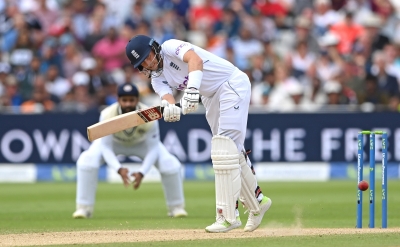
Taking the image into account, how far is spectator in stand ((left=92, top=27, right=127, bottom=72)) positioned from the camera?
13.3 meters

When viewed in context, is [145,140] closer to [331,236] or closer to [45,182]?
[331,236]

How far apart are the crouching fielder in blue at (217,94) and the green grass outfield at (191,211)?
1.39ft

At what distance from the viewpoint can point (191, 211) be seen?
27.2 feet

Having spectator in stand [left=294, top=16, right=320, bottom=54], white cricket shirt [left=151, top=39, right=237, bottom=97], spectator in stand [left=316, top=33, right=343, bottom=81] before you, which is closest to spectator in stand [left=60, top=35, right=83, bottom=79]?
spectator in stand [left=294, top=16, right=320, bottom=54]

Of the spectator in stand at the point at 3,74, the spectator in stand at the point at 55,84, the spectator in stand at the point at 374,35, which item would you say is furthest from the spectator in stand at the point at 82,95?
the spectator in stand at the point at 374,35

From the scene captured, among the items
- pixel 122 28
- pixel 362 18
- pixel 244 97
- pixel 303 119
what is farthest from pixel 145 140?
pixel 362 18

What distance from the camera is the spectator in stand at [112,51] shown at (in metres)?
13.3

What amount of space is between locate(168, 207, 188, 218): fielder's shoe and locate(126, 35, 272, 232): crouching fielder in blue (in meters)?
1.96

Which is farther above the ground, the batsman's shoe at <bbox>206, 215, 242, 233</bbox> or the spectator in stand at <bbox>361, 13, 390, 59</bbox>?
the spectator in stand at <bbox>361, 13, 390, 59</bbox>

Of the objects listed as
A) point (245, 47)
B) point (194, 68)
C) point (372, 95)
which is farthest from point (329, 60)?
point (194, 68)

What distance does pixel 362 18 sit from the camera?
46.4 feet

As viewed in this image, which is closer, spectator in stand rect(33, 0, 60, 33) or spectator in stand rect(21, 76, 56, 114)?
spectator in stand rect(21, 76, 56, 114)

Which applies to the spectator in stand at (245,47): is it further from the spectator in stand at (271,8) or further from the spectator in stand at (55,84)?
the spectator in stand at (55,84)

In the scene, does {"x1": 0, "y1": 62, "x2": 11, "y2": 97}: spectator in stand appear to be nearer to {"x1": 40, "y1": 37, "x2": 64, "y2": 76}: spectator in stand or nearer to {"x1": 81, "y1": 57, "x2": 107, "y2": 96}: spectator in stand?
{"x1": 40, "y1": 37, "x2": 64, "y2": 76}: spectator in stand
